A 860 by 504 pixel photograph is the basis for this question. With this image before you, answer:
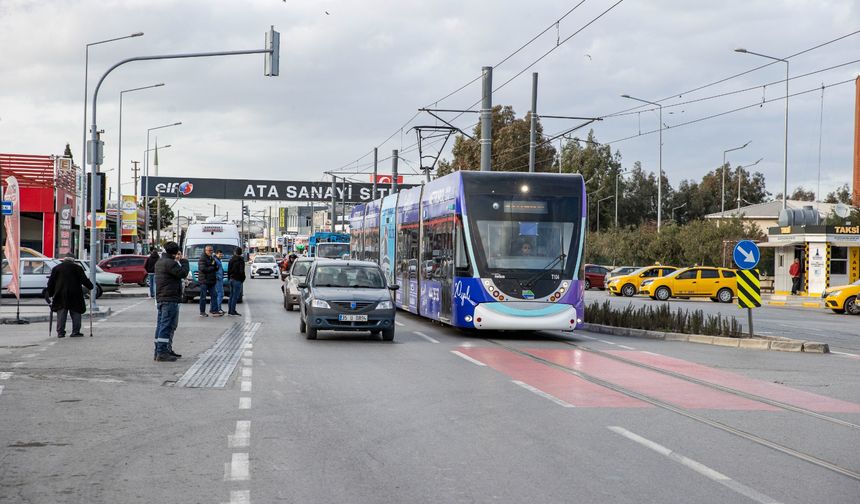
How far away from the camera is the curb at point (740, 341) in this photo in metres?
20.3

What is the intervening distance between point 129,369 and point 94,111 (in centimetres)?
1808

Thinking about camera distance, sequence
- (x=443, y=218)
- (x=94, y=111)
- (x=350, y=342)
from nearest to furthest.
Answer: (x=350, y=342) < (x=443, y=218) < (x=94, y=111)

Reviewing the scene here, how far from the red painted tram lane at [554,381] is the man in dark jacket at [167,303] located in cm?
471

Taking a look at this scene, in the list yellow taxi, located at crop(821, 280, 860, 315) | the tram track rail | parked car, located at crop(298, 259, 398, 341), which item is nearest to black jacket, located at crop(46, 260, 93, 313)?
parked car, located at crop(298, 259, 398, 341)

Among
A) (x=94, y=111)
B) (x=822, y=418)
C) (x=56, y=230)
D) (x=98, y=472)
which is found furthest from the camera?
(x=56, y=230)

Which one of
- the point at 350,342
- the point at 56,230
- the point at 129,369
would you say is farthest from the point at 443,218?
the point at 56,230

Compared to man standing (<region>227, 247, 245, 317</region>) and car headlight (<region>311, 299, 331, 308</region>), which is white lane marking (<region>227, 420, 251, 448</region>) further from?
man standing (<region>227, 247, 245, 317</region>)

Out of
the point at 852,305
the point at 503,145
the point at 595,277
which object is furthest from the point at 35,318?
the point at 503,145

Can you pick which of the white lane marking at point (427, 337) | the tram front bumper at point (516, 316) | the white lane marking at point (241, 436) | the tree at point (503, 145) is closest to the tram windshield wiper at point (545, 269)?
the tram front bumper at point (516, 316)

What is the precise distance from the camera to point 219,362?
51.6 ft

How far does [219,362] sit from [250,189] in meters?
68.9

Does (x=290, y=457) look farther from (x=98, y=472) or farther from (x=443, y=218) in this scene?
(x=443, y=218)

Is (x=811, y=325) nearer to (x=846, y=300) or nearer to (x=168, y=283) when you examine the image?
(x=846, y=300)

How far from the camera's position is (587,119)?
36.7 meters
